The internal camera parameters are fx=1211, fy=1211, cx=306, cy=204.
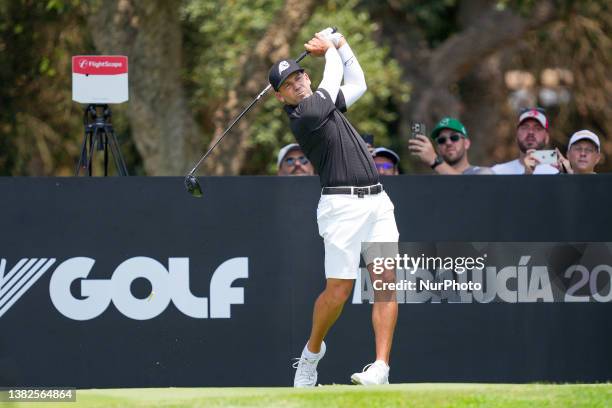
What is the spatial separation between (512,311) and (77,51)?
9.33 meters

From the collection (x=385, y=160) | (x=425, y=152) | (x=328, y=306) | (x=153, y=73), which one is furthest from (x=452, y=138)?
(x=153, y=73)

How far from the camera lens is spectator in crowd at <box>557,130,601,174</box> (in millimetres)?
9297

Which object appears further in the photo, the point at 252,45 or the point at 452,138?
the point at 252,45

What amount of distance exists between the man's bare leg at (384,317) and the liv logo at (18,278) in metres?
2.57

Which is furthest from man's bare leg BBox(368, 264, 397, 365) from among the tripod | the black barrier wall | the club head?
the tripod

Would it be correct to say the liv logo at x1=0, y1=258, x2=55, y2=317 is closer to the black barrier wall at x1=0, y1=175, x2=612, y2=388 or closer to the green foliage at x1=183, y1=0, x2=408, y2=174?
the black barrier wall at x1=0, y1=175, x2=612, y2=388

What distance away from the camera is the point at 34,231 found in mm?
8609

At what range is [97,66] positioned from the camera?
8.88m

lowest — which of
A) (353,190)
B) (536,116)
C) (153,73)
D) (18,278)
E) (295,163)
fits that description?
(18,278)

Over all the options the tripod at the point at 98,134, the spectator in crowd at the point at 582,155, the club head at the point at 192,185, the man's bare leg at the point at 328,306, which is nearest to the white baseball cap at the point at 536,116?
the spectator in crowd at the point at 582,155

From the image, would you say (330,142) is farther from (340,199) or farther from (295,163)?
(295,163)

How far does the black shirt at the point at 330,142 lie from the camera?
7.26 meters

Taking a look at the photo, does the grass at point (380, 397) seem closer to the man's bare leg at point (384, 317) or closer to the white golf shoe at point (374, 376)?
the white golf shoe at point (374, 376)

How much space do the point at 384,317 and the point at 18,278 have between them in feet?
9.06
